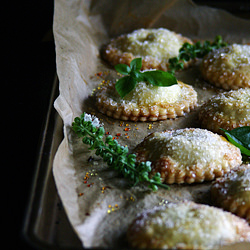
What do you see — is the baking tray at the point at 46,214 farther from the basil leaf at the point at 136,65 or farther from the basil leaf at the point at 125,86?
the basil leaf at the point at 136,65

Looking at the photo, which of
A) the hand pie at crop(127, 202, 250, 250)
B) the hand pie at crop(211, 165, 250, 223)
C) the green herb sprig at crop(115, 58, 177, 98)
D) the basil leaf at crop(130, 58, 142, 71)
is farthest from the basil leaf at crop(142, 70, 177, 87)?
the hand pie at crop(127, 202, 250, 250)

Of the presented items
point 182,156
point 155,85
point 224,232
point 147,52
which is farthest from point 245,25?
point 224,232

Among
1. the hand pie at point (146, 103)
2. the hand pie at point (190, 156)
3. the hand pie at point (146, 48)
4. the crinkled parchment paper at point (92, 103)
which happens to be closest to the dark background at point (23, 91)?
the crinkled parchment paper at point (92, 103)

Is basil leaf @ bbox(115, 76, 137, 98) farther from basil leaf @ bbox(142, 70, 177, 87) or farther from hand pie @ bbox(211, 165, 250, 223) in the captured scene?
Result: hand pie @ bbox(211, 165, 250, 223)

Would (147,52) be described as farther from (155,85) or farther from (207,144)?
(207,144)

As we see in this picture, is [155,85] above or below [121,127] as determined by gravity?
above

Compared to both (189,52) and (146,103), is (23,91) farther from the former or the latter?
(189,52)
